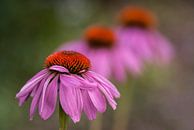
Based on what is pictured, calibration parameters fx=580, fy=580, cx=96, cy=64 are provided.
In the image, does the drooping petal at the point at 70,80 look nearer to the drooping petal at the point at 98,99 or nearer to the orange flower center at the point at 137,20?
the drooping petal at the point at 98,99

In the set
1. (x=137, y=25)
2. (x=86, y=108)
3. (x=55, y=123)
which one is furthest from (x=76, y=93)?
(x=55, y=123)

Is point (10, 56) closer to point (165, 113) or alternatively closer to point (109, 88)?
point (165, 113)

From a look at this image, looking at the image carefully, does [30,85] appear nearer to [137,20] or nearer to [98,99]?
[98,99]

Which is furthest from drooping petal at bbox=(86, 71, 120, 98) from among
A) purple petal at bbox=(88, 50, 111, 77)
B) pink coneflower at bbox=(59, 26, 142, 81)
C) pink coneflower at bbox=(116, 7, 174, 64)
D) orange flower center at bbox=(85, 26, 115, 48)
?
pink coneflower at bbox=(116, 7, 174, 64)

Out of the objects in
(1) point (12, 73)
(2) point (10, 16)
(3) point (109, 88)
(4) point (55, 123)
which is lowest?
(4) point (55, 123)

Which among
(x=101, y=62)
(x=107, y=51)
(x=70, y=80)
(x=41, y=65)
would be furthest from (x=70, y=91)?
(x=41, y=65)

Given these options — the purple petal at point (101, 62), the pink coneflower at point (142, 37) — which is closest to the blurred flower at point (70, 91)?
the purple petal at point (101, 62)
